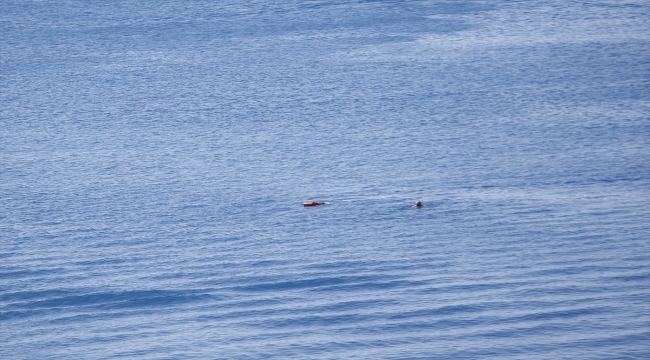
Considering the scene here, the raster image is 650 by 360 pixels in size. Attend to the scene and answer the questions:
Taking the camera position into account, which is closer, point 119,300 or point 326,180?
point 119,300

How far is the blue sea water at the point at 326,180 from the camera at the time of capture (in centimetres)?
9538

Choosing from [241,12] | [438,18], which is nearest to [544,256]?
[438,18]

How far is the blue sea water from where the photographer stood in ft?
313

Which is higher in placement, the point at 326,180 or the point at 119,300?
the point at 119,300

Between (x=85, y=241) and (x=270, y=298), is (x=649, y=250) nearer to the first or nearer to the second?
(x=270, y=298)

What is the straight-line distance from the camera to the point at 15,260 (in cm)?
10625

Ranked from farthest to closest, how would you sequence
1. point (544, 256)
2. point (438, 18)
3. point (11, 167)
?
1. point (438, 18)
2. point (11, 167)
3. point (544, 256)

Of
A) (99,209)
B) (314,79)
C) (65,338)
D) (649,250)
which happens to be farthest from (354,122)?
(65,338)

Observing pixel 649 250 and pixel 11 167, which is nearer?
pixel 649 250

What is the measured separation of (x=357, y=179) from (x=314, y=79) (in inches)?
1536

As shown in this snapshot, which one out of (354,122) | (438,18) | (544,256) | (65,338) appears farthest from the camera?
(438,18)

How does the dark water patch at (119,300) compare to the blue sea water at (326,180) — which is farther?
the dark water patch at (119,300)

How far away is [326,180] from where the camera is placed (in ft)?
403

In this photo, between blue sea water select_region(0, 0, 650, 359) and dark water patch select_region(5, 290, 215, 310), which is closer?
blue sea water select_region(0, 0, 650, 359)
